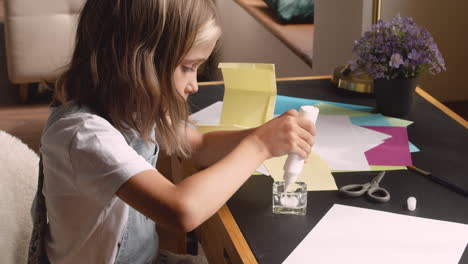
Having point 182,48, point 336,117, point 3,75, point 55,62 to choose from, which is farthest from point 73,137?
point 3,75

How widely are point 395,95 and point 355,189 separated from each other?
15.7 inches

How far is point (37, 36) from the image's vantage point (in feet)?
10.9

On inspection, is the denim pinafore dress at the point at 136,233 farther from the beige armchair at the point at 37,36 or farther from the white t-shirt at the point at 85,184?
the beige armchair at the point at 37,36

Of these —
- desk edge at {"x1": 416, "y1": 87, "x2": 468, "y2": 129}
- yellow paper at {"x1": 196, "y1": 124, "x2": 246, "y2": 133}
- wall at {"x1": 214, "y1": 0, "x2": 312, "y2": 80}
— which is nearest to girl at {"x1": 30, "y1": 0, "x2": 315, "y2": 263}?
yellow paper at {"x1": 196, "y1": 124, "x2": 246, "y2": 133}

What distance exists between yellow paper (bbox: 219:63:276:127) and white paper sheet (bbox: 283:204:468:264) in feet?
1.27

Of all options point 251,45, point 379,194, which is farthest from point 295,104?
point 251,45

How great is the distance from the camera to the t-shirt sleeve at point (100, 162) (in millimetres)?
1014

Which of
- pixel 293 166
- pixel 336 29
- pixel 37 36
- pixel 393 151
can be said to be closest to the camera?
pixel 293 166

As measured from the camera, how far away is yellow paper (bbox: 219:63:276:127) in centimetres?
147

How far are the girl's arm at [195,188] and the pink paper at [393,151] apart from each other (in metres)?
0.25

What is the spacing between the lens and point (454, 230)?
3.53ft

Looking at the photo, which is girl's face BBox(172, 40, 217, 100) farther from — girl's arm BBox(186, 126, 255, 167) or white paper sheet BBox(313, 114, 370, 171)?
white paper sheet BBox(313, 114, 370, 171)

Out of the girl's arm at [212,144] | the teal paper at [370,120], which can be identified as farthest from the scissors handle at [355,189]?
the teal paper at [370,120]

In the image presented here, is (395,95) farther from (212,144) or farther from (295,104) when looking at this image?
(212,144)
